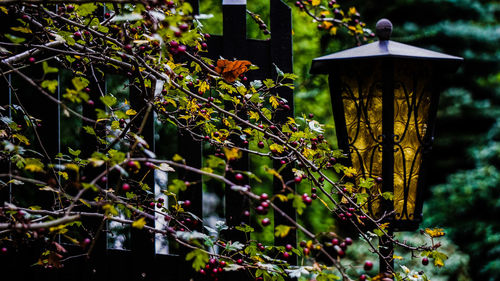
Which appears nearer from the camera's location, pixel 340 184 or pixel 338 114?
pixel 340 184

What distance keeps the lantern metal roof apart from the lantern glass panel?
52 mm

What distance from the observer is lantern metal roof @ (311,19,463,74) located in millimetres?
1497

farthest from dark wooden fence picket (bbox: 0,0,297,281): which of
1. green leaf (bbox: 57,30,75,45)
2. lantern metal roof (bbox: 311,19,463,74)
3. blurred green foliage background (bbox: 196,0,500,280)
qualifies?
blurred green foliage background (bbox: 196,0,500,280)

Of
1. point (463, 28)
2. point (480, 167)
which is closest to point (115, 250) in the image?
point (480, 167)

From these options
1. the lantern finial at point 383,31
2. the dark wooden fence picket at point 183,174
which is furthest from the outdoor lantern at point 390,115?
the dark wooden fence picket at point 183,174

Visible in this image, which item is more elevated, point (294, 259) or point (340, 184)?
point (340, 184)

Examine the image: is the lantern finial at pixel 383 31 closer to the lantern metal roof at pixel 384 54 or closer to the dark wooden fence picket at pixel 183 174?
the lantern metal roof at pixel 384 54

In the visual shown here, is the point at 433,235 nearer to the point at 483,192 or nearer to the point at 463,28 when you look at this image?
the point at 483,192

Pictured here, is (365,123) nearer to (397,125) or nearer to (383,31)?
(397,125)

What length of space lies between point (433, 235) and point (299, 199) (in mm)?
694

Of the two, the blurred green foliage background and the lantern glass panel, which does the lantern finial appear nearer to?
the lantern glass panel

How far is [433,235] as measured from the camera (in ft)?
4.52

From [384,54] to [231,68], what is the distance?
1.67 ft

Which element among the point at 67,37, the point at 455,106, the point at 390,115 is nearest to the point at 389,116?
the point at 390,115
